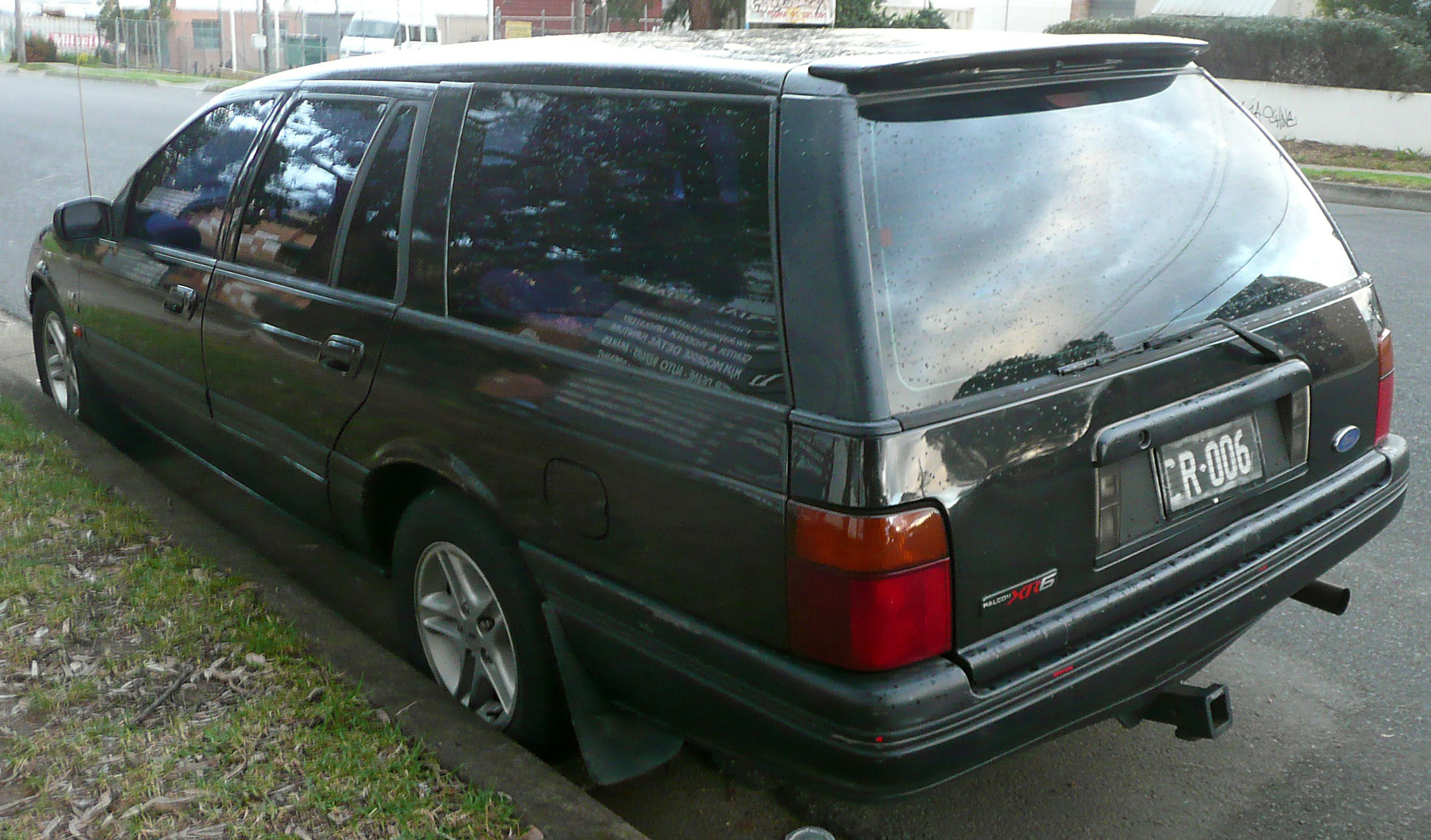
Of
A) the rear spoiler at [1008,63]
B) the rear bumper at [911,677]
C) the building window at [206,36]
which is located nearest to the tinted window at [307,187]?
the rear bumper at [911,677]

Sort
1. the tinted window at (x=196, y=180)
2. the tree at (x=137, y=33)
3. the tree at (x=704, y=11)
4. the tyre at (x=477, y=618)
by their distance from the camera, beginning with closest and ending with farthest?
the tyre at (x=477, y=618), the tinted window at (x=196, y=180), the tree at (x=704, y=11), the tree at (x=137, y=33)

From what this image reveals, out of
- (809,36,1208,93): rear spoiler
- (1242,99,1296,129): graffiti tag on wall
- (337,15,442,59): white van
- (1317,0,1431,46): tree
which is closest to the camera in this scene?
(809,36,1208,93): rear spoiler

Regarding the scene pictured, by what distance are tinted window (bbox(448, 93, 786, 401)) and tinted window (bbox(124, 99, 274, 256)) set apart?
143 cm

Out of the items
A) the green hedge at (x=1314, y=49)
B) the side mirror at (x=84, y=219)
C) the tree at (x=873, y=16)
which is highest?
the tree at (x=873, y=16)

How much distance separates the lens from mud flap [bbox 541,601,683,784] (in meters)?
2.76

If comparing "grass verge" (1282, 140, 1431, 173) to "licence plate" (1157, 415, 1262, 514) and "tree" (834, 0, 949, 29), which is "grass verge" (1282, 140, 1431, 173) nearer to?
"tree" (834, 0, 949, 29)

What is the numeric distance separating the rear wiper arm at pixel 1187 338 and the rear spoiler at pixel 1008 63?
1.87 feet

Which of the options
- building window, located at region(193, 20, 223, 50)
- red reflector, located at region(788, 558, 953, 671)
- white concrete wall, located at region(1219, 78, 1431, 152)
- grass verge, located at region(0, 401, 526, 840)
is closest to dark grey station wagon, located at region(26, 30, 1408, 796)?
red reflector, located at region(788, 558, 953, 671)

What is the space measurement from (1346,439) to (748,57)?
172 centimetres

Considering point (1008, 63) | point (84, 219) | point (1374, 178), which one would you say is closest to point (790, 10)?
point (1374, 178)

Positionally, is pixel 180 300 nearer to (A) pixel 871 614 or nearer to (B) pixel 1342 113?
(A) pixel 871 614

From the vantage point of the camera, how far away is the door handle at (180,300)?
13.3ft

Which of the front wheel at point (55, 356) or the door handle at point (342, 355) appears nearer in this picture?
the door handle at point (342, 355)

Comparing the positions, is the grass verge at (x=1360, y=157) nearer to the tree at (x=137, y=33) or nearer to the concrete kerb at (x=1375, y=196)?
the concrete kerb at (x=1375, y=196)
